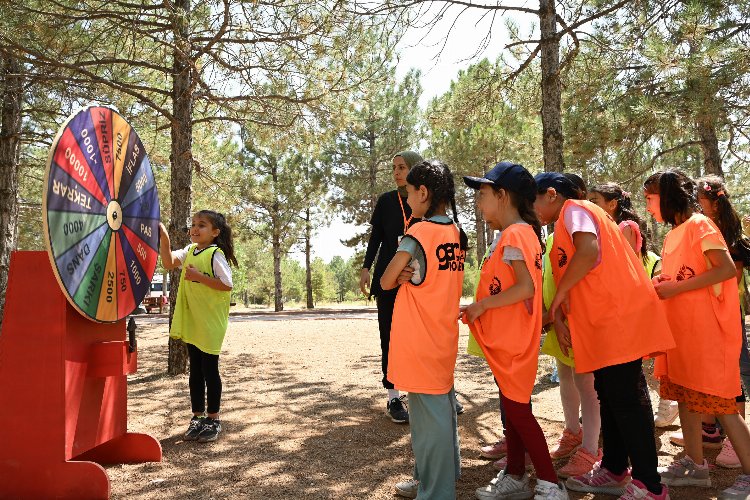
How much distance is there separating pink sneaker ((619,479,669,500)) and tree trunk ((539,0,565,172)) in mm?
3823

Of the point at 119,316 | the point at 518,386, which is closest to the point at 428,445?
the point at 518,386

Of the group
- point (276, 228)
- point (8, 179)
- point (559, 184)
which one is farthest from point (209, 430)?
point (276, 228)

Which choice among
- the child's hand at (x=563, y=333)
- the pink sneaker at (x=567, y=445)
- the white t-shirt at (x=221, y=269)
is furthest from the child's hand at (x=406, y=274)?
the white t-shirt at (x=221, y=269)

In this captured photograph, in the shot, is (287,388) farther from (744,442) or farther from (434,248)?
(744,442)

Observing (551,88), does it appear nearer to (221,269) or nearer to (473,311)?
(221,269)

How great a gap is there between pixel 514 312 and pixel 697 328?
98cm

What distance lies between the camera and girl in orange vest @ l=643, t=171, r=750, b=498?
2762 mm

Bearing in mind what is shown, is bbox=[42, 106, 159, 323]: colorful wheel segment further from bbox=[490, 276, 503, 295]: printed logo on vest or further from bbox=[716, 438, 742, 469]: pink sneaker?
bbox=[716, 438, 742, 469]: pink sneaker

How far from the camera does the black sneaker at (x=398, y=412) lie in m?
4.19

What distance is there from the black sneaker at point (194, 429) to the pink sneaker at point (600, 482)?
233 cm

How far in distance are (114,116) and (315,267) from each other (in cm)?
5589

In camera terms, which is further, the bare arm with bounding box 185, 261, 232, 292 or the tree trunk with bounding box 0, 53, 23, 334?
the tree trunk with bounding box 0, 53, 23, 334

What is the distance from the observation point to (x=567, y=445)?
3.41 meters

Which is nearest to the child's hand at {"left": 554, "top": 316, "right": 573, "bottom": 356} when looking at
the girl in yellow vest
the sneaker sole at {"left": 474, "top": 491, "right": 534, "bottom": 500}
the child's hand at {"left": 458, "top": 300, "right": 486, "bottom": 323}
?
the child's hand at {"left": 458, "top": 300, "right": 486, "bottom": 323}
